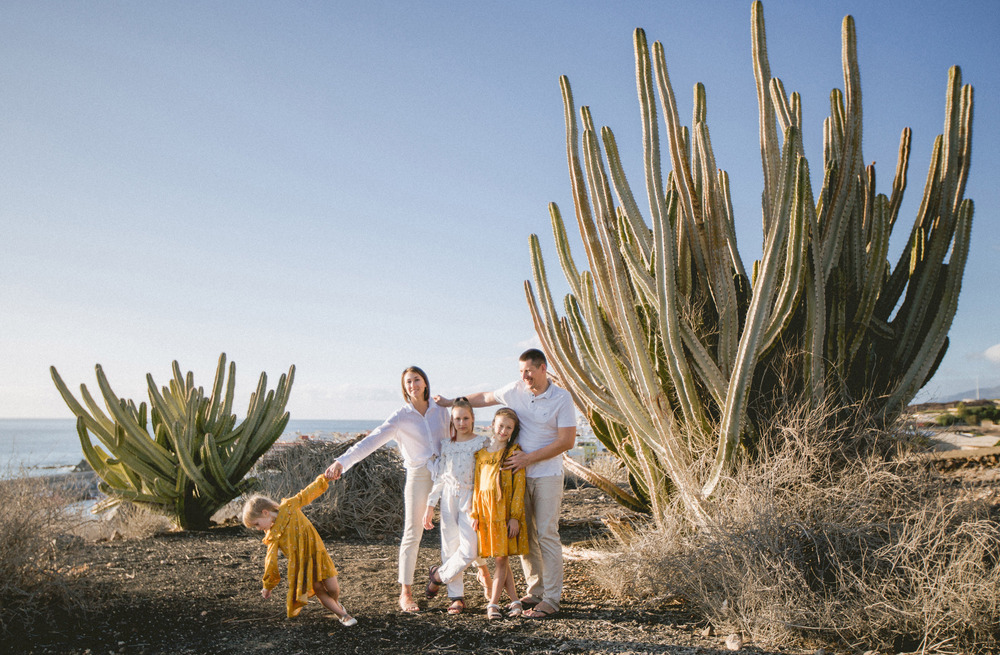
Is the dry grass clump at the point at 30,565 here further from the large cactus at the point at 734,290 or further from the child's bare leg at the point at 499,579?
the large cactus at the point at 734,290

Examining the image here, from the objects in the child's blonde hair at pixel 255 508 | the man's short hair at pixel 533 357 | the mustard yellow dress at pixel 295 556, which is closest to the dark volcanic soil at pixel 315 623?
the mustard yellow dress at pixel 295 556

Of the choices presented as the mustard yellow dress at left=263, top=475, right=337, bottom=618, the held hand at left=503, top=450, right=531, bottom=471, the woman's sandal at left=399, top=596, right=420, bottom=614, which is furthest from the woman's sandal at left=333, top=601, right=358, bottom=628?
the held hand at left=503, top=450, right=531, bottom=471

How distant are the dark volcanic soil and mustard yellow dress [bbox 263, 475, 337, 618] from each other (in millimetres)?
223

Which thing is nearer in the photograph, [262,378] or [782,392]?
[782,392]

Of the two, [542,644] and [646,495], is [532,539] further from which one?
[646,495]

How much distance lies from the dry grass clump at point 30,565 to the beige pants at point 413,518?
76.6 inches

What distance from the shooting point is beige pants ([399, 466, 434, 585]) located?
4469 millimetres

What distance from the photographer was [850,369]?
196 inches

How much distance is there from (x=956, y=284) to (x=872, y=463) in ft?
5.85

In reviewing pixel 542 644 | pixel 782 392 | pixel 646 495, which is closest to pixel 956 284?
pixel 782 392

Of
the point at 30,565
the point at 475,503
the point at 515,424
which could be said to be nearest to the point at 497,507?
the point at 475,503

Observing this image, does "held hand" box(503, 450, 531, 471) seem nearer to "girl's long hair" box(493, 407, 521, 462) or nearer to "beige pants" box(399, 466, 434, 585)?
"girl's long hair" box(493, 407, 521, 462)

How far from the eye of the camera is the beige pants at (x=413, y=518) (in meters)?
4.47

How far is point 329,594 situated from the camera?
4.22 m
